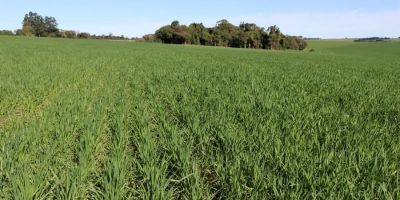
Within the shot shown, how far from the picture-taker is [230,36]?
96.1 metres

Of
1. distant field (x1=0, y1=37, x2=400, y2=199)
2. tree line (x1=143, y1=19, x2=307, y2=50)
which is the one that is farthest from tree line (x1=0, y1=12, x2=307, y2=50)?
distant field (x1=0, y1=37, x2=400, y2=199)

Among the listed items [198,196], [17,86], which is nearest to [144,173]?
[198,196]

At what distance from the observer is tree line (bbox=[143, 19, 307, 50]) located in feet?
305

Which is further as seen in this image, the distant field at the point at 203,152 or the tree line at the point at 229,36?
the tree line at the point at 229,36

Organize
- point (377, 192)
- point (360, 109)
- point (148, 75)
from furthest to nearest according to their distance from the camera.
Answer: point (148, 75)
point (360, 109)
point (377, 192)

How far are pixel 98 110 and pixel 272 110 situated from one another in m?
3.17

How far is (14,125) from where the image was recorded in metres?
6.62

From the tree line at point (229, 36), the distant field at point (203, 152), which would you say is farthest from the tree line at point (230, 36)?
the distant field at point (203, 152)

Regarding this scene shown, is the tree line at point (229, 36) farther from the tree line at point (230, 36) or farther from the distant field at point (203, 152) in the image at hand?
the distant field at point (203, 152)

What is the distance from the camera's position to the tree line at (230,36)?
9300cm

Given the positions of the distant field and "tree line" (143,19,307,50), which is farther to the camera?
"tree line" (143,19,307,50)

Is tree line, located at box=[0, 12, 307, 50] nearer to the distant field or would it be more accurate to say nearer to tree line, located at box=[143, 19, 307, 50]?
tree line, located at box=[143, 19, 307, 50]

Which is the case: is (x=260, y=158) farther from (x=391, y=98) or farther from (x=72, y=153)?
(x=391, y=98)

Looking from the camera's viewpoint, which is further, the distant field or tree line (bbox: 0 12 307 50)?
tree line (bbox: 0 12 307 50)
